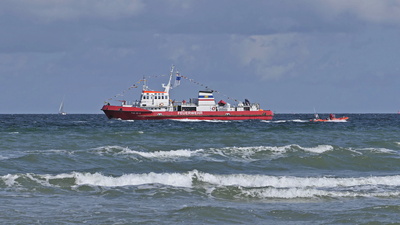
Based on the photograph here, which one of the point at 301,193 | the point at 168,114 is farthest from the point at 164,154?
the point at 168,114

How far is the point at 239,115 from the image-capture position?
99.9 metres

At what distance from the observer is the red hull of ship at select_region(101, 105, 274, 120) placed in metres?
93.4

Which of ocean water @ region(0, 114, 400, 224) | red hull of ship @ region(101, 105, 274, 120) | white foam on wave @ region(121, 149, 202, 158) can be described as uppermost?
red hull of ship @ region(101, 105, 274, 120)

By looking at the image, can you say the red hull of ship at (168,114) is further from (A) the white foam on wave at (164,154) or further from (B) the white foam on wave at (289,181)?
(B) the white foam on wave at (289,181)

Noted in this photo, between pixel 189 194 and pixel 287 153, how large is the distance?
15537 millimetres

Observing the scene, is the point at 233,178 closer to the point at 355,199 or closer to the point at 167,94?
the point at 355,199

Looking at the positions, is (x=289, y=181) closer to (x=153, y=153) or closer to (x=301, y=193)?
(x=301, y=193)

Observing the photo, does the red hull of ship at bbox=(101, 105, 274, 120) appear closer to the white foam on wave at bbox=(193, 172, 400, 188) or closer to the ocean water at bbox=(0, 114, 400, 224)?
the ocean water at bbox=(0, 114, 400, 224)

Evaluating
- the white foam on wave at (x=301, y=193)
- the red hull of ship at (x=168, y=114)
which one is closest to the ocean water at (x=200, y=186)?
the white foam on wave at (x=301, y=193)

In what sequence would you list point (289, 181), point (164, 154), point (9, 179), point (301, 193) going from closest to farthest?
point (301, 193) → point (9, 179) → point (289, 181) → point (164, 154)

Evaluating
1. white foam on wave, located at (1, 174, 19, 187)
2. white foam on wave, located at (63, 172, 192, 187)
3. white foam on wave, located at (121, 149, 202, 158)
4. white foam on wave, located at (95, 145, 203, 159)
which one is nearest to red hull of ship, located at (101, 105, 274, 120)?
white foam on wave, located at (95, 145, 203, 159)

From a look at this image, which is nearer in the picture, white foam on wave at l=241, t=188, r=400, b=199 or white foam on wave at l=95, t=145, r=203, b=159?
white foam on wave at l=241, t=188, r=400, b=199

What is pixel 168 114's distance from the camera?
94875mm

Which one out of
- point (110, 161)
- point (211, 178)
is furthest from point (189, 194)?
point (110, 161)
